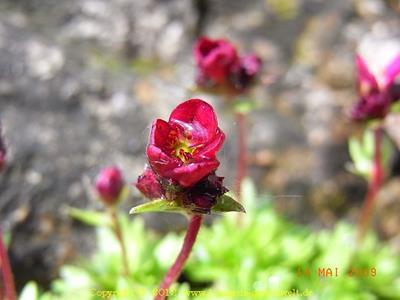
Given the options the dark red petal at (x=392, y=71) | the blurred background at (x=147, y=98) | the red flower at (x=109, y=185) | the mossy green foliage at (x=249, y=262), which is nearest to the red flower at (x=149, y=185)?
the red flower at (x=109, y=185)

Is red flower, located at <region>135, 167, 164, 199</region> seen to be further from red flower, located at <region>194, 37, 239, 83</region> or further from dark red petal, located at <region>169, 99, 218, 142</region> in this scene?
red flower, located at <region>194, 37, 239, 83</region>

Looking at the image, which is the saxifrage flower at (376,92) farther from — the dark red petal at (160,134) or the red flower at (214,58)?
the dark red petal at (160,134)

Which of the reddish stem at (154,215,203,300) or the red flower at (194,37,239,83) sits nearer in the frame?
the reddish stem at (154,215,203,300)

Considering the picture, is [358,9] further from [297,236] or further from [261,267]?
[261,267]

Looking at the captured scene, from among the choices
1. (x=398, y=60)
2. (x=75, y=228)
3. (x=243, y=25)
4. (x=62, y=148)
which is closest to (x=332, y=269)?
(x=398, y=60)

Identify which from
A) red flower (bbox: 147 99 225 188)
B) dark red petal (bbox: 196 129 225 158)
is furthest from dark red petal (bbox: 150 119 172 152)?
dark red petal (bbox: 196 129 225 158)

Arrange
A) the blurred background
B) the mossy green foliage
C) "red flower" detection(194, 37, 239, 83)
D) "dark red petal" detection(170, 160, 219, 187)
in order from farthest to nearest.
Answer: the blurred background < the mossy green foliage < "red flower" detection(194, 37, 239, 83) < "dark red petal" detection(170, 160, 219, 187)
